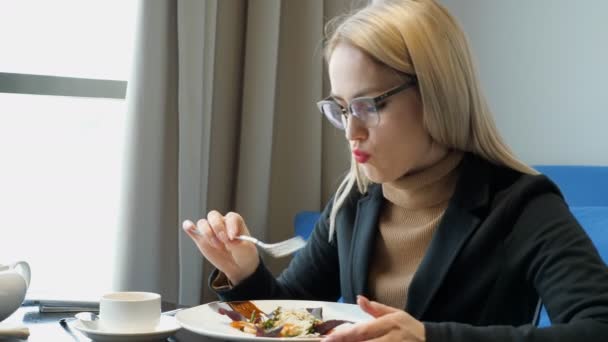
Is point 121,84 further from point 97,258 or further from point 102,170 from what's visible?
point 97,258

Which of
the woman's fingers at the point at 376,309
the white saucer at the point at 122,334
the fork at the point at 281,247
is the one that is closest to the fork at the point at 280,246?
the fork at the point at 281,247

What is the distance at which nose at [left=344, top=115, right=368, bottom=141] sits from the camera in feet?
3.76

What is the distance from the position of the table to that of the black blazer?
222mm

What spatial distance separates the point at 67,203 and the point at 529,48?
167 cm

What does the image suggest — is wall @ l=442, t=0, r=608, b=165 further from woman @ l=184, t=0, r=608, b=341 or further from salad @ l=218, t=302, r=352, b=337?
salad @ l=218, t=302, r=352, b=337

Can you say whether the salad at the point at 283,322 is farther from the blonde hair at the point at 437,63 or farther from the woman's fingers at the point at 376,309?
the blonde hair at the point at 437,63

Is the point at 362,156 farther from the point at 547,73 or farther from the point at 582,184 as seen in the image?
the point at 547,73

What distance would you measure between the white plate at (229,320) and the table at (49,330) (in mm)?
30

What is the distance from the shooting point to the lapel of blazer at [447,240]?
1.13 metres

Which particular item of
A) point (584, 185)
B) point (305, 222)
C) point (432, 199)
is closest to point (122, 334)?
point (432, 199)

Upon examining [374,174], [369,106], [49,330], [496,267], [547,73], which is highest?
[547,73]

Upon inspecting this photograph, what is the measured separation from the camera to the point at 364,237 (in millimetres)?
1283

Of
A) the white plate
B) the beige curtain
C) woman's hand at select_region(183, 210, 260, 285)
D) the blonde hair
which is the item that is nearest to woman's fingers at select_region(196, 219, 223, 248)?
woman's hand at select_region(183, 210, 260, 285)

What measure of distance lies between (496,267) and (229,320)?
40 cm
